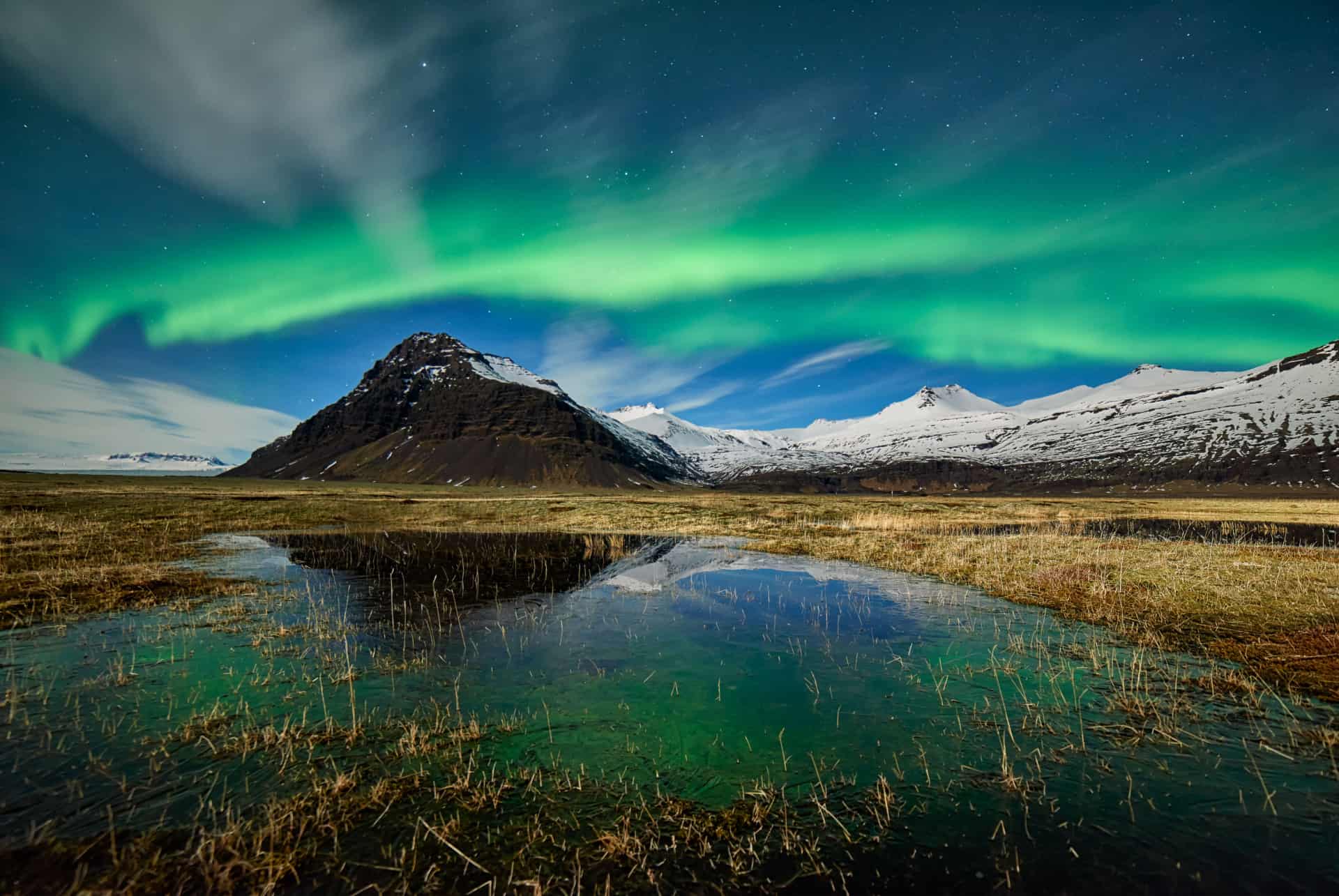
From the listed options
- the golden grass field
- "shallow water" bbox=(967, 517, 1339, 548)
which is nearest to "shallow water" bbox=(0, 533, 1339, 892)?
the golden grass field

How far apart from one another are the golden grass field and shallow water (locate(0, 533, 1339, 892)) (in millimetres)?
2532

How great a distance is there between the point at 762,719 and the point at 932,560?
22.3 m

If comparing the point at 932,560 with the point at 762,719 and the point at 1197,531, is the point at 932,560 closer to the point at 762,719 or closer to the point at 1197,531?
the point at 762,719

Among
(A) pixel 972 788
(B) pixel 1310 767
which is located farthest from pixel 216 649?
(B) pixel 1310 767

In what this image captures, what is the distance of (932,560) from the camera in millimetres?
29000

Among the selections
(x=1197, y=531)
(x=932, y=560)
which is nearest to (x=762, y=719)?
(x=932, y=560)

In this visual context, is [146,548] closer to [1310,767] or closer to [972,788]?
[972,788]

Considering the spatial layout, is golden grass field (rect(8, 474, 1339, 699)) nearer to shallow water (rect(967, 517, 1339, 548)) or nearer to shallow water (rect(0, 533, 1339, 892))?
shallow water (rect(967, 517, 1339, 548))

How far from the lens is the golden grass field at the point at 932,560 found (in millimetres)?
15570

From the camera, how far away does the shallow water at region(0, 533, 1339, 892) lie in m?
6.80

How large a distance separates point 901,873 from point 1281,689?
36.2ft

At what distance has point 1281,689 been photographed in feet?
36.6

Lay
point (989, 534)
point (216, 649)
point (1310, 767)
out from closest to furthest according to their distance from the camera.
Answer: point (1310, 767) → point (216, 649) → point (989, 534)

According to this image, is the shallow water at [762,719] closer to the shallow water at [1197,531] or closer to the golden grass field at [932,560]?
the golden grass field at [932,560]
